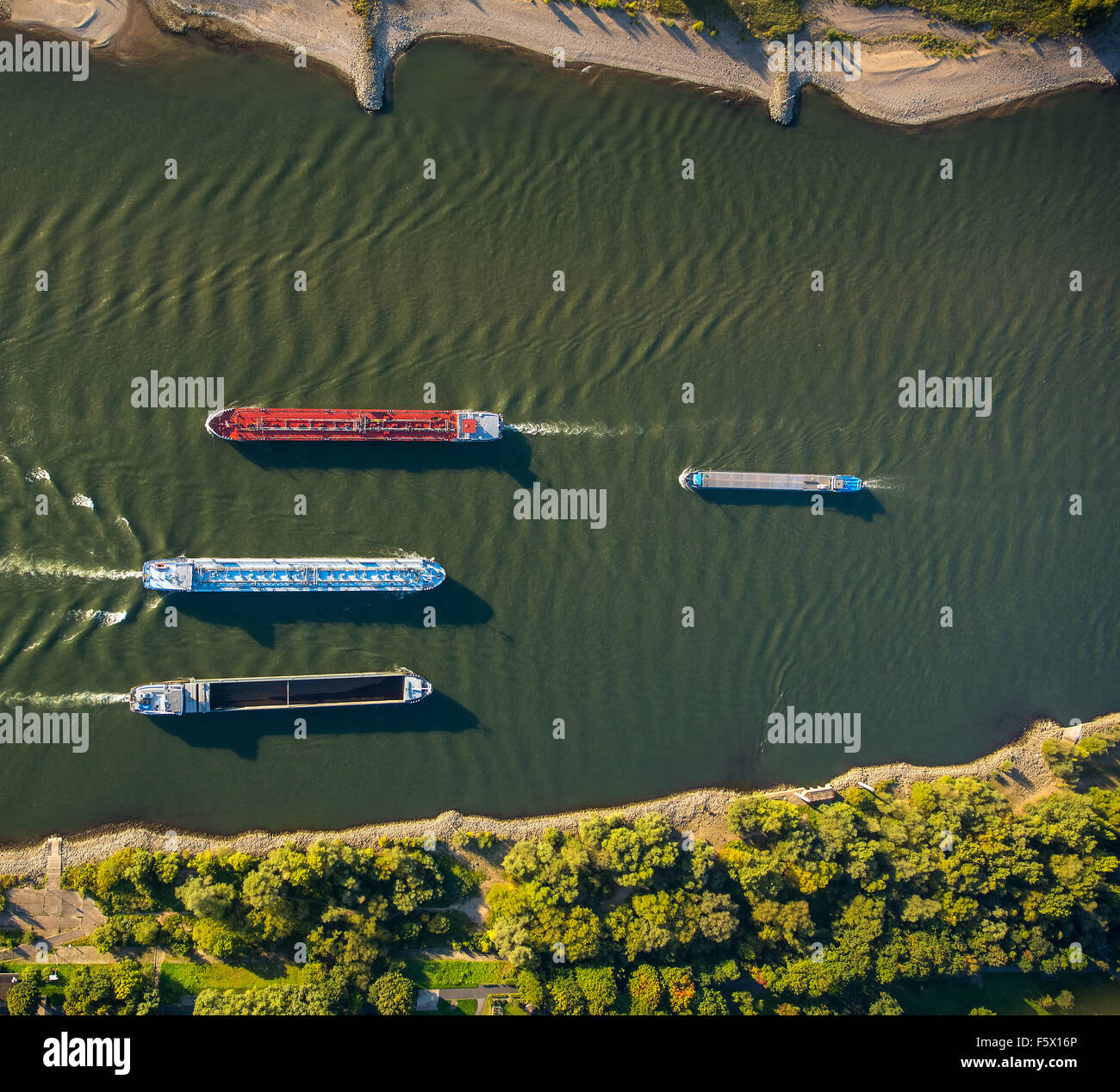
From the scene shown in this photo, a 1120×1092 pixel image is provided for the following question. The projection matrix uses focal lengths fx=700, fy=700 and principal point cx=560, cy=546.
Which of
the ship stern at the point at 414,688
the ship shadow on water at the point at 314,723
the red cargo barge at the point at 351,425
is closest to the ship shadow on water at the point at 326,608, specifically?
the ship stern at the point at 414,688

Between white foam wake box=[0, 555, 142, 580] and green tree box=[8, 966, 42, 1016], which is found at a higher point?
white foam wake box=[0, 555, 142, 580]

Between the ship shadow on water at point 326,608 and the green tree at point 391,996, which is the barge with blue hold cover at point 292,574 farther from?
the green tree at point 391,996

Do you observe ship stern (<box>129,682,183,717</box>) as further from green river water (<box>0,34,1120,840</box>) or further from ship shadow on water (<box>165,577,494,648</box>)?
ship shadow on water (<box>165,577,494,648</box>)

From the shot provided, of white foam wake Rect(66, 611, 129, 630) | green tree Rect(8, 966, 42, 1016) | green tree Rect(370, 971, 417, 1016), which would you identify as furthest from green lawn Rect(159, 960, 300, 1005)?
white foam wake Rect(66, 611, 129, 630)

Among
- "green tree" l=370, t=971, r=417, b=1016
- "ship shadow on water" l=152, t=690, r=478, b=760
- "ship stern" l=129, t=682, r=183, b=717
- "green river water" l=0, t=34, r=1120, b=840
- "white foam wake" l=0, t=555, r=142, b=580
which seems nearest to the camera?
"green tree" l=370, t=971, r=417, b=1016

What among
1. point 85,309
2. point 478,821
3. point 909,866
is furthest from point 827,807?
point 85,309

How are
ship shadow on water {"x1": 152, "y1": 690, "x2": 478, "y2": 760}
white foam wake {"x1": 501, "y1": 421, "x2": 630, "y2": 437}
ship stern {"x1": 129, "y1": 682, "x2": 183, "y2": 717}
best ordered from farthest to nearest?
white foam wake {"x1": 501, "y1": 421, "x2": 630, "y2": 437} < ship shadow on water {"x1": 152, "y1": 690, "x2": 478, "y2": 760} < ship stern {"x1": 129, "y1": 682, "x2": 183, "y2": 717}
